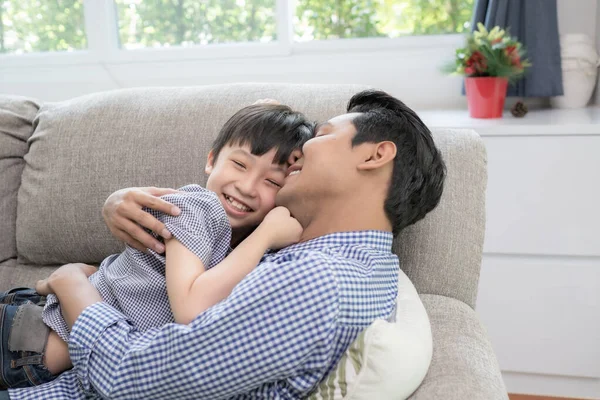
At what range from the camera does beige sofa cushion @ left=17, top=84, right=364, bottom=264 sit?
1.66m

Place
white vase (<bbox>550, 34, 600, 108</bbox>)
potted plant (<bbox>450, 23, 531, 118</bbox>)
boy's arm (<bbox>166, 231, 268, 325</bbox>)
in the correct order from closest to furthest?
boy's arm (<bbox>166, 231, 268, 325</bbox>), potted plant (<bbox>450, 23, 531, 118</bbox>), white vase (<bbox>550, 34, 600, 108</bbox>)

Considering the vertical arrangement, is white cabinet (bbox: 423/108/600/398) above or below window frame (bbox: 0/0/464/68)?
below

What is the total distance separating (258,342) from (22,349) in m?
0.51

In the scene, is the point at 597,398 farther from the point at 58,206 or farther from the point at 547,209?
the point at 58,206

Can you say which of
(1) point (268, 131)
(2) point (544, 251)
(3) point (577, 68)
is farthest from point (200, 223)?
(3) point (577, 68)

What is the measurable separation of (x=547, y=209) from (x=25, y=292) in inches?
61.0

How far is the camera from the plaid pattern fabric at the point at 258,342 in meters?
1.02

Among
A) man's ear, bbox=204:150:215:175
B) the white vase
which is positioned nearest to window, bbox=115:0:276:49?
the white vase

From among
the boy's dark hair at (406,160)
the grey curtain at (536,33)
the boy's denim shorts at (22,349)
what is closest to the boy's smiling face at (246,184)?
the boy's dark hair at (406,160)

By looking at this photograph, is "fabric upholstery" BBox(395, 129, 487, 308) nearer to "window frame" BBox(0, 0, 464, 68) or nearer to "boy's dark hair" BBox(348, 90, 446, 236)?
"boy's dark hair" BBox(348, 90, 446, 236)

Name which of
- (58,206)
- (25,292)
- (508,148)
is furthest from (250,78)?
(25,292)

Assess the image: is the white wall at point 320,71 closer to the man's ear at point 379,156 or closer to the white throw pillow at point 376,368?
the man's ear at point 379,156

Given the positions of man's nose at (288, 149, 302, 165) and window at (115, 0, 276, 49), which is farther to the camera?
window at (115, 0, 276, 49)

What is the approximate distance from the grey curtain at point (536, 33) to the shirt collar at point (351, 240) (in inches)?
58.3
